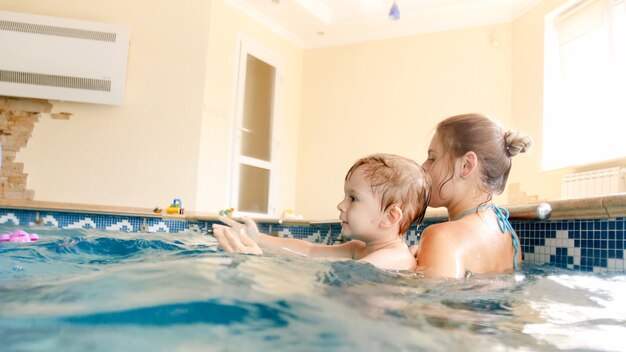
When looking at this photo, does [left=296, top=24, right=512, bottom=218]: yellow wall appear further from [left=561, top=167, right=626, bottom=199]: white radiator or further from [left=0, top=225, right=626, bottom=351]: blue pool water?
[left=0, top=225, right=626, bottom=351]: blue pool water

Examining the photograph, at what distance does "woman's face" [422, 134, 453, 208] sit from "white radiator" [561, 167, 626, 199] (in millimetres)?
3422

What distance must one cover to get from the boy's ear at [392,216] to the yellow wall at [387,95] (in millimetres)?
5170

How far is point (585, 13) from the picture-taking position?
610 centimetres

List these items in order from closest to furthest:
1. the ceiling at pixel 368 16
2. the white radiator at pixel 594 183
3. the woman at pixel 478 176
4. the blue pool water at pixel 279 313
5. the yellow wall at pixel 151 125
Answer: the blue pool water at pixel 279 313 → the woman at pixel 478 176 → the white radiator at pixel 594 183 → the yellow wall at pixel 151 125 → the ceiling at pixel 368 16

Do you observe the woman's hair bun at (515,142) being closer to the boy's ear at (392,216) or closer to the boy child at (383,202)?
the boy child at (383,202)

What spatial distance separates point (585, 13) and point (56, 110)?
6.62 metres

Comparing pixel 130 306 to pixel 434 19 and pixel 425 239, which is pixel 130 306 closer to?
pixel 425 239

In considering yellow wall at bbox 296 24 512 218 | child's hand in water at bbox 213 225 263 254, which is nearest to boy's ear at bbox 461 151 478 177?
child's hand in water at bbox 213 225 263 254

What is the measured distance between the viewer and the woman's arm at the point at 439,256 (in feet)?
5.84

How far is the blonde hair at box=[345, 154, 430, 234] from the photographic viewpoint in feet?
6.69

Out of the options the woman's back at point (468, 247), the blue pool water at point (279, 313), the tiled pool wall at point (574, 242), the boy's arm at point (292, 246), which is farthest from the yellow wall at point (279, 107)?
the blue pool water at point (279, 313)

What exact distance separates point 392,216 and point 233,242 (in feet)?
2.27

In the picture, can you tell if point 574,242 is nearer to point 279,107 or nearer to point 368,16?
point 368,16

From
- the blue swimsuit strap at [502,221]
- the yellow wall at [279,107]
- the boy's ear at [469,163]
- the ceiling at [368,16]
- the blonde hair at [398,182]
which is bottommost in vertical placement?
the blue swimsuit strap at [502,221]
